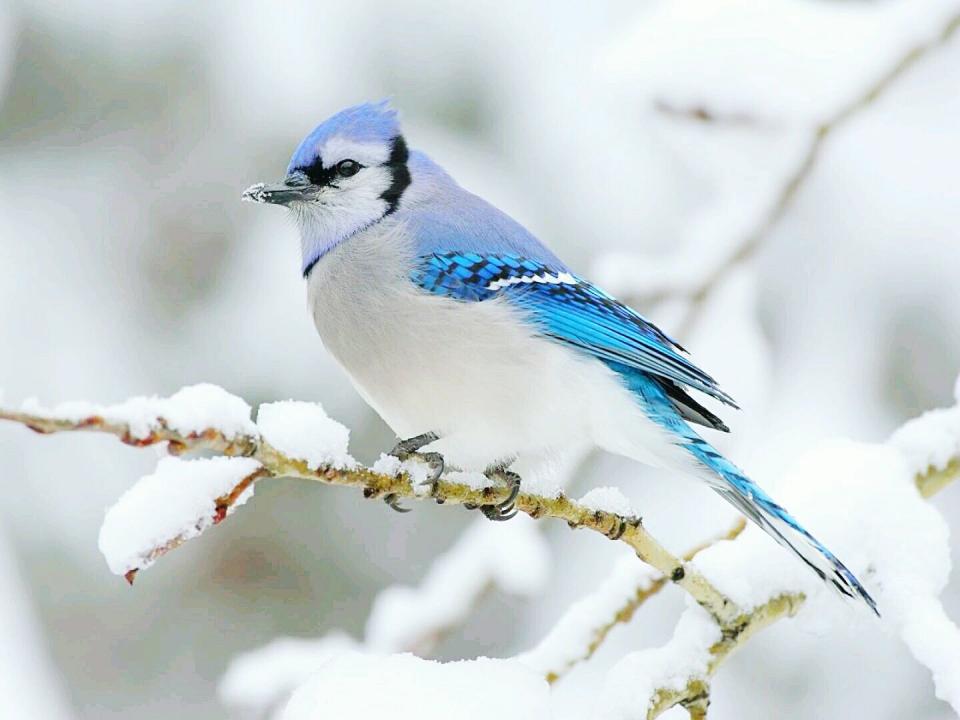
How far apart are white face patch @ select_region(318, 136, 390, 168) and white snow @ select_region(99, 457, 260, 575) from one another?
1188mm

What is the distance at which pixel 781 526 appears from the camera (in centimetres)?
176

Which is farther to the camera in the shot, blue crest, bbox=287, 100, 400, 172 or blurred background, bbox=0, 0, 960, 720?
blurred background, bbox=0, 0, 960, 720

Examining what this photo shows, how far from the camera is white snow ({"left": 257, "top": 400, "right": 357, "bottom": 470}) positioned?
1271mm

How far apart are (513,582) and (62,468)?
1665mm

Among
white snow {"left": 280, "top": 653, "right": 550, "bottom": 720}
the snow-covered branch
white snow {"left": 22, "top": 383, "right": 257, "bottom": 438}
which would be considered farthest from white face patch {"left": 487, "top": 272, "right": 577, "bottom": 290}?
white snow {"left": 22, "top": 383, "right": 257, "bottom": 438}

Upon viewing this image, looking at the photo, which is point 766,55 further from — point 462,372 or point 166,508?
point 166,508

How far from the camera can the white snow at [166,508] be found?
121cm

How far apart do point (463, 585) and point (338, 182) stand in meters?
0.91

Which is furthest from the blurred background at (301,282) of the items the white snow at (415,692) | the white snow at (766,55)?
the white snow at (415,692)

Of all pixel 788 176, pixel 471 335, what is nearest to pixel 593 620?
pixel 471 335

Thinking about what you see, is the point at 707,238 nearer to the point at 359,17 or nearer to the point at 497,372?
the point at 497,372

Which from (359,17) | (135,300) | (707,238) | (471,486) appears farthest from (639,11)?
(471,486)

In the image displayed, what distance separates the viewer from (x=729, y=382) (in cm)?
286

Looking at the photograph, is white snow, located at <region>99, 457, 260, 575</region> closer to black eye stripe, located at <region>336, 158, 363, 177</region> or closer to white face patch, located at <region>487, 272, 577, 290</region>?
white face patch, located at <region>487, 272, 577, 290</region>
